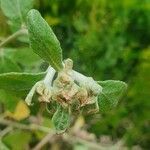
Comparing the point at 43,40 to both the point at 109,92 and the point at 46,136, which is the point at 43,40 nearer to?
the point at 109,92

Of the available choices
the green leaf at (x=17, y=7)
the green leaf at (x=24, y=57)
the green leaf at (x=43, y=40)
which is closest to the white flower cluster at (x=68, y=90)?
the green leaf at (x=43, y=40)

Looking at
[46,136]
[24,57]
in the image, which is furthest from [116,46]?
[24,57]

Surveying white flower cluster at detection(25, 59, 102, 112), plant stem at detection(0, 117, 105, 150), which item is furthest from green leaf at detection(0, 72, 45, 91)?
plant stem at detection(0, 117, 105, 150)

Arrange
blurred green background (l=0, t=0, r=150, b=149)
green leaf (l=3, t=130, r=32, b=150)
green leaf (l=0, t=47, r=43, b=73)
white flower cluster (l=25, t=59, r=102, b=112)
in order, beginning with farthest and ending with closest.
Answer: blurred green background (l=0, t=0, r=150, b=149) < green leaf (l=3, t=130, r=32, b=150) < green leaf (l=0, t=47, r=43, b=73) < white flower cluster (l=25, t=59, r=102, b=112)

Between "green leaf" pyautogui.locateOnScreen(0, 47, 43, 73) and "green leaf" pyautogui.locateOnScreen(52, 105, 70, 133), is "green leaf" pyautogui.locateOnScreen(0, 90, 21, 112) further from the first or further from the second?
"green leaf" pyautogui.locateOnScreen(52, 105, 70, 133)

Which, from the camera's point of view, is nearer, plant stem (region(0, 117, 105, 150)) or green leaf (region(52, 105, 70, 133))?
green leaf (region(52, 105, 70, 133))

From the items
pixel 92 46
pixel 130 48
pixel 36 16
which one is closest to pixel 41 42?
pixel 36 16

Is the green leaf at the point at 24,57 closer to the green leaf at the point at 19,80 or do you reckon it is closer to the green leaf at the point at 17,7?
the green leaf at the point at 17,7
